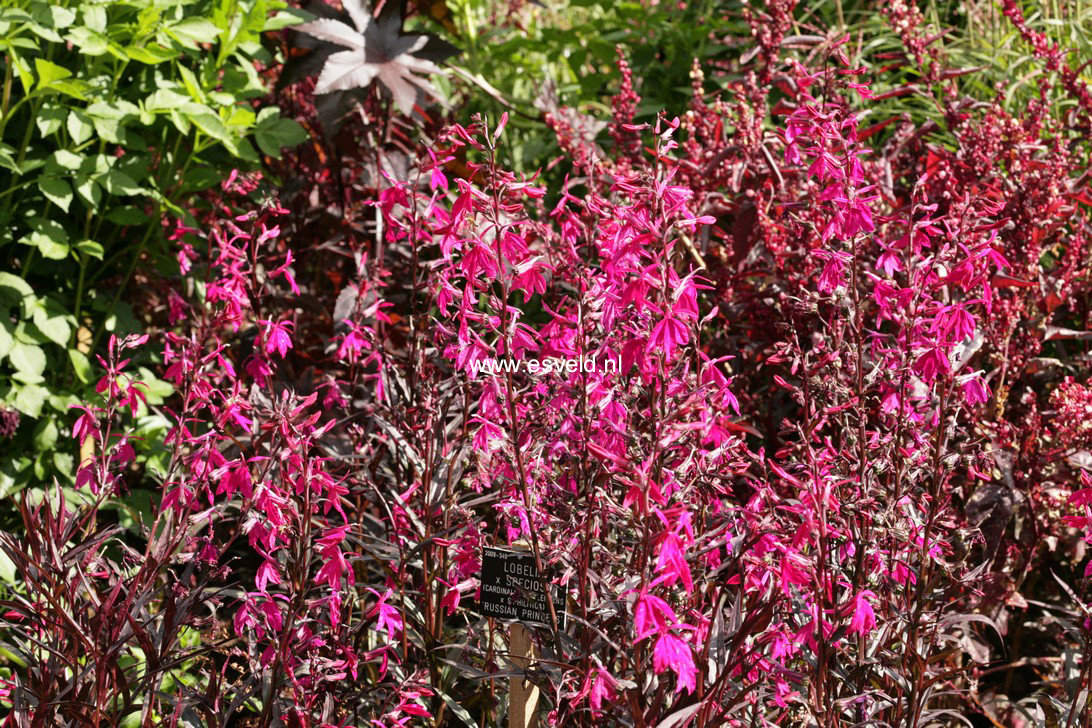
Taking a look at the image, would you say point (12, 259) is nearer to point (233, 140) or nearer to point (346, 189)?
point (233, 140)

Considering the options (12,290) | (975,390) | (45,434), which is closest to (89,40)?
(12,290)

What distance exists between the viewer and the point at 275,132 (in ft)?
9.80

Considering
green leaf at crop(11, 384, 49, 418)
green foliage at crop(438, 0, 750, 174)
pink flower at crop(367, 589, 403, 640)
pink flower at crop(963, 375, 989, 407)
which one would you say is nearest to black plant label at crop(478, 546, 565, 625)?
pink flower at crop(367, 589, 403, 640)

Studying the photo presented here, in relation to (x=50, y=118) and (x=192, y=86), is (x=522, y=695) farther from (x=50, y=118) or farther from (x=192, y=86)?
(x=50, y=118)

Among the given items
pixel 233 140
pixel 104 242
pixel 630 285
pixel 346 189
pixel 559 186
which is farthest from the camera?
pixel 559 186

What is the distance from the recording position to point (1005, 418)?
106 inches

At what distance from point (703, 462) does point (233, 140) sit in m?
1.88

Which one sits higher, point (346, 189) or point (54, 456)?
point (346, 189)

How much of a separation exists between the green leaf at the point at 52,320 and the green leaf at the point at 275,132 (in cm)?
72

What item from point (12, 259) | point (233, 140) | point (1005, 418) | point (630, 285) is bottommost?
point (12, 259)

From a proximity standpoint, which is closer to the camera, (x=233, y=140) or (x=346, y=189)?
(x=233, y=140)

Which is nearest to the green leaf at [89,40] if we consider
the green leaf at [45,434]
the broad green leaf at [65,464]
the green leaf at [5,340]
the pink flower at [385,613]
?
the green leaf at [5,340]

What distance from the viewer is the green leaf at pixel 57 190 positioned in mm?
2635

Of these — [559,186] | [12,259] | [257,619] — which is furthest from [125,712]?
[559,186]
